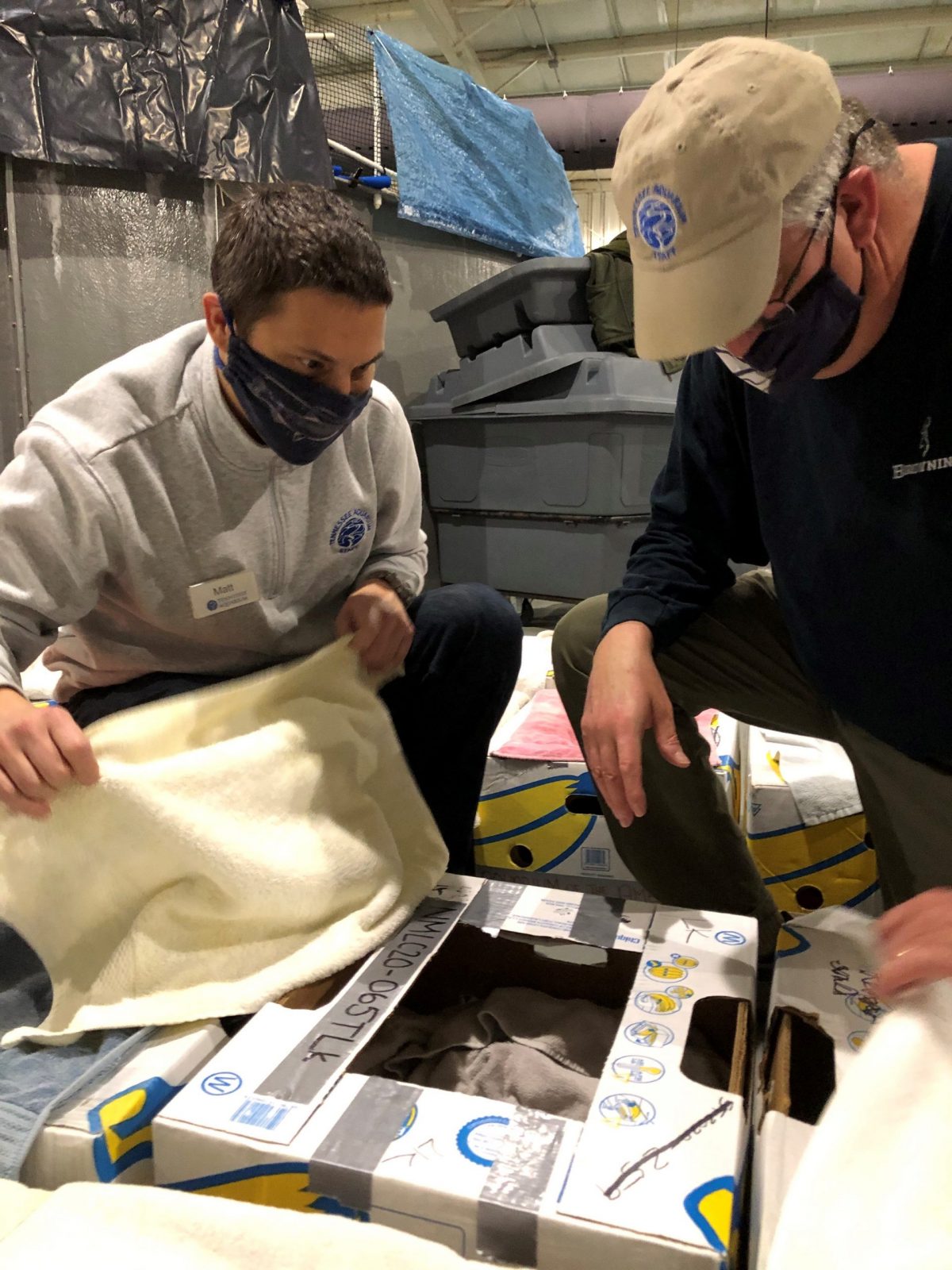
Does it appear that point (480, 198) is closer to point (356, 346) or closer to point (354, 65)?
point (354, 65)

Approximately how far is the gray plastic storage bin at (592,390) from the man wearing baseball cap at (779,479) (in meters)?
1.20

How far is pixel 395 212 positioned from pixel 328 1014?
97.2 inches

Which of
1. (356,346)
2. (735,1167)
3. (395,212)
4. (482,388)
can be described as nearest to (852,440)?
(356,346)

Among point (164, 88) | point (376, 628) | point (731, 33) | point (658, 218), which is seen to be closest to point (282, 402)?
point (376, 628)

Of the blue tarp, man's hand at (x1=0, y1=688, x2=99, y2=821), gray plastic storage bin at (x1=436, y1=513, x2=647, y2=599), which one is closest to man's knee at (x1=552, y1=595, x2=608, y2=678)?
man's hand at (x1=0, y1=688, x2=99, y2=821)

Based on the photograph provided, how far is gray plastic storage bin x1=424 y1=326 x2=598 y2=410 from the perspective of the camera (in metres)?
2.22

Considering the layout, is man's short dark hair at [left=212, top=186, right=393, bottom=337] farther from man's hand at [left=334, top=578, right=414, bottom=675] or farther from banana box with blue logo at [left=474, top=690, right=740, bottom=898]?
banana box with blue logo at [left=474, top=690, right=740, bottom=898]

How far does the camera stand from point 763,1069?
62 cm

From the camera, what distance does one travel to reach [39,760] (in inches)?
26.8

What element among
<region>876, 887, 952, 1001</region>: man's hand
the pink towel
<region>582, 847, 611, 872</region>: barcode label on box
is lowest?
<region>582, 847, 611, 872</region>: barcode label on box

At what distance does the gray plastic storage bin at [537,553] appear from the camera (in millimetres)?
2244

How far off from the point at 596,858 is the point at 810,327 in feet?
2.42

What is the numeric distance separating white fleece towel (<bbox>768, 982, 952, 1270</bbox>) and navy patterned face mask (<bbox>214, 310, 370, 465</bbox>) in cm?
67

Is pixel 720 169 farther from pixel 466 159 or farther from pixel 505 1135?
pixel 466 159
